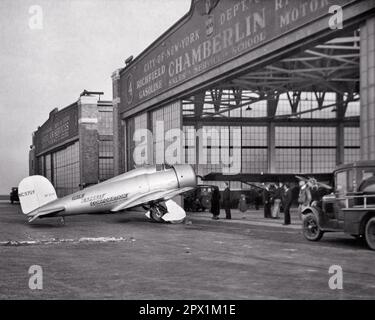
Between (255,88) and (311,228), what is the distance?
2596 centimetres

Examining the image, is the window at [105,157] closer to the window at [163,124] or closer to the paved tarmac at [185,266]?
the window at [163,124]

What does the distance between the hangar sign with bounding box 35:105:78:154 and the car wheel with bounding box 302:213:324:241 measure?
4128 cm

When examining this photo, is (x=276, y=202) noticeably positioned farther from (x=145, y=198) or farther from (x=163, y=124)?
(x=163, y=124)

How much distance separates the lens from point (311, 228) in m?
14.5

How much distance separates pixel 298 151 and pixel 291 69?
15538 mm

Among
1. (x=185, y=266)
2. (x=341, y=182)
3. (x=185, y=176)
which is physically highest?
(x=341, y=182)

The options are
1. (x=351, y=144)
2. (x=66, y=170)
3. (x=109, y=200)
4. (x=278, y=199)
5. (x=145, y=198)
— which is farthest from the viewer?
(x=66, y=170)

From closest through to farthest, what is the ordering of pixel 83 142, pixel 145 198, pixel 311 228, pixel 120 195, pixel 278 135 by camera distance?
Answer: 1. pixel 311 228
2. pixel 120 195
3. pixel 145 198
4. pixel 278 135
5. pixel 83 142

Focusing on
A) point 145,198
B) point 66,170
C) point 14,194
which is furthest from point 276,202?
point 14,194

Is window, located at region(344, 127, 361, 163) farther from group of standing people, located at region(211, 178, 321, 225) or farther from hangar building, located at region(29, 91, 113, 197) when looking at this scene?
hangar building, located at region(29, 91, 113, 197)

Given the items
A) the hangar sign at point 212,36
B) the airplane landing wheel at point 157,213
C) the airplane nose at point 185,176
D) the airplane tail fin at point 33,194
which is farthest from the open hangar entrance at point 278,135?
the airplane tail fin at point 33,194

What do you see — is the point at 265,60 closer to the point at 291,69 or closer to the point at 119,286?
the point at 291,69

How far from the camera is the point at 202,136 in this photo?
46.8 metres
